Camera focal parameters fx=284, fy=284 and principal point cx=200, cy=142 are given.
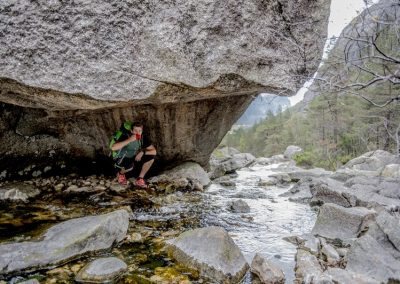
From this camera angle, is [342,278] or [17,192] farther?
[17,192]

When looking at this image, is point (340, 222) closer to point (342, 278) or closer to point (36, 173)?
point (342, 278)

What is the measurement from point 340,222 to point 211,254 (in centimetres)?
236

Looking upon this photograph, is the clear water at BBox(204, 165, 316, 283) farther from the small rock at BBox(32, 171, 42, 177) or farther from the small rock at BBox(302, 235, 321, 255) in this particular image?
the small rock at BBox(32, 171, 42, 177)

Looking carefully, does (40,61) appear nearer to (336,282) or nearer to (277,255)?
(277,255)

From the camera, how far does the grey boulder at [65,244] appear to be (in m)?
2.91

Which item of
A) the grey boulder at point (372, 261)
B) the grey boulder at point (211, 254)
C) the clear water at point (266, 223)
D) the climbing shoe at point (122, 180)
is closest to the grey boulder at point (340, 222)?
the clear water at point (266, 223)

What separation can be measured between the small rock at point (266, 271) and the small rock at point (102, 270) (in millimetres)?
1370

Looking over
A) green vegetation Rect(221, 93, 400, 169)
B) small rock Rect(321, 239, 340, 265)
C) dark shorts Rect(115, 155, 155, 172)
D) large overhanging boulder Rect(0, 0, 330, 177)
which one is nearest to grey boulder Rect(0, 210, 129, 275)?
large overhanging boulder Rect(0, 0, 330, 177)

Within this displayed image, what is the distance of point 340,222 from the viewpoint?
431cm

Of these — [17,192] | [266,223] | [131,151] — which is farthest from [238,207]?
[17,192]

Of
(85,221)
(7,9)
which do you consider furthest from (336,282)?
(7,9)

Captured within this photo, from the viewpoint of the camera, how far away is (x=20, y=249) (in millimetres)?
3043

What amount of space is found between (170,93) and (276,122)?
49.3 metres

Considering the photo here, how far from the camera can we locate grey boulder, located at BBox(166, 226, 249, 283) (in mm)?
2910
